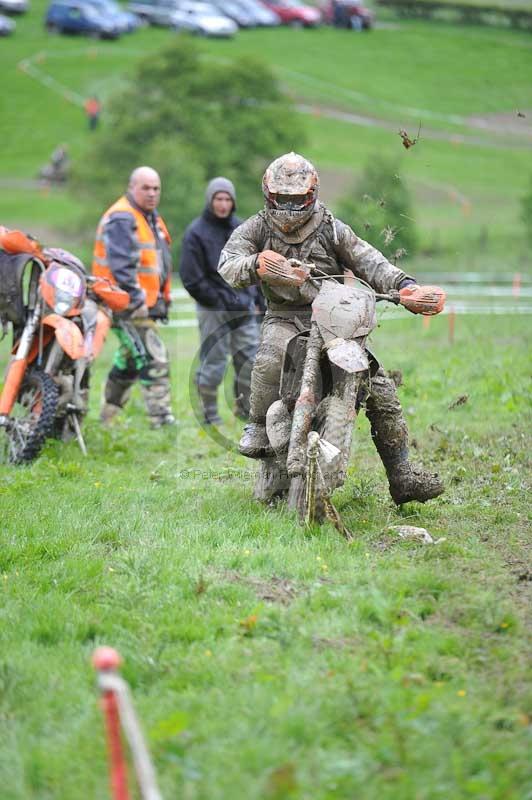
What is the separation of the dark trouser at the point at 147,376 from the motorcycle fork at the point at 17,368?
160cm

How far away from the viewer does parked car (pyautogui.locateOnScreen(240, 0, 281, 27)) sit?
220ft

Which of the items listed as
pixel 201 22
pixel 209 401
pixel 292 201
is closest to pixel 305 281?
pixel 292 201

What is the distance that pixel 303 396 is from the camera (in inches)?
281

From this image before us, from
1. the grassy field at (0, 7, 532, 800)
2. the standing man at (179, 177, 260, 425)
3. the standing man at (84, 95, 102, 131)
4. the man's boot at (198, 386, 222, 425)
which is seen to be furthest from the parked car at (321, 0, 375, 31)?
the man's boot at (198, 386, 222, 425)

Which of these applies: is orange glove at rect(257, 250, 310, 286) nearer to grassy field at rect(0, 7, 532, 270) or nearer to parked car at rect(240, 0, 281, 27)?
grassy field at rect(0, 7, 532, 270)

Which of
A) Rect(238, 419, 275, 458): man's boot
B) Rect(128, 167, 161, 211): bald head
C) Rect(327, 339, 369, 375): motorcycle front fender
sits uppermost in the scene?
Rect(128, 167, 161, 211): bald head

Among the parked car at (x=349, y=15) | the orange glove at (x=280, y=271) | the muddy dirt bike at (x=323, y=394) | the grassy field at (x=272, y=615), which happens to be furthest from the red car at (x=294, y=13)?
the orange glove at (x=280, y=271)

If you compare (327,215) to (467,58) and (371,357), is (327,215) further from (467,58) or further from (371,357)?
(467,58)

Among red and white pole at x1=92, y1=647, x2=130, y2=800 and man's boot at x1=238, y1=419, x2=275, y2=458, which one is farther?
man's boot at x1=238, y1=419, x2=275, y2=458

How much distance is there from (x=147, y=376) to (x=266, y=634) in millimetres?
6395

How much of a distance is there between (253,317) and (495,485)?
416cm

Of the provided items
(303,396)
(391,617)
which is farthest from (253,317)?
(391,617)

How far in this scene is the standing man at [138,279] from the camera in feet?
37.6

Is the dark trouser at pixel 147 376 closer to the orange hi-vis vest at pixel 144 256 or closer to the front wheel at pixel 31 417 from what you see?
the orange hi-vis vest at pixel 144 256
